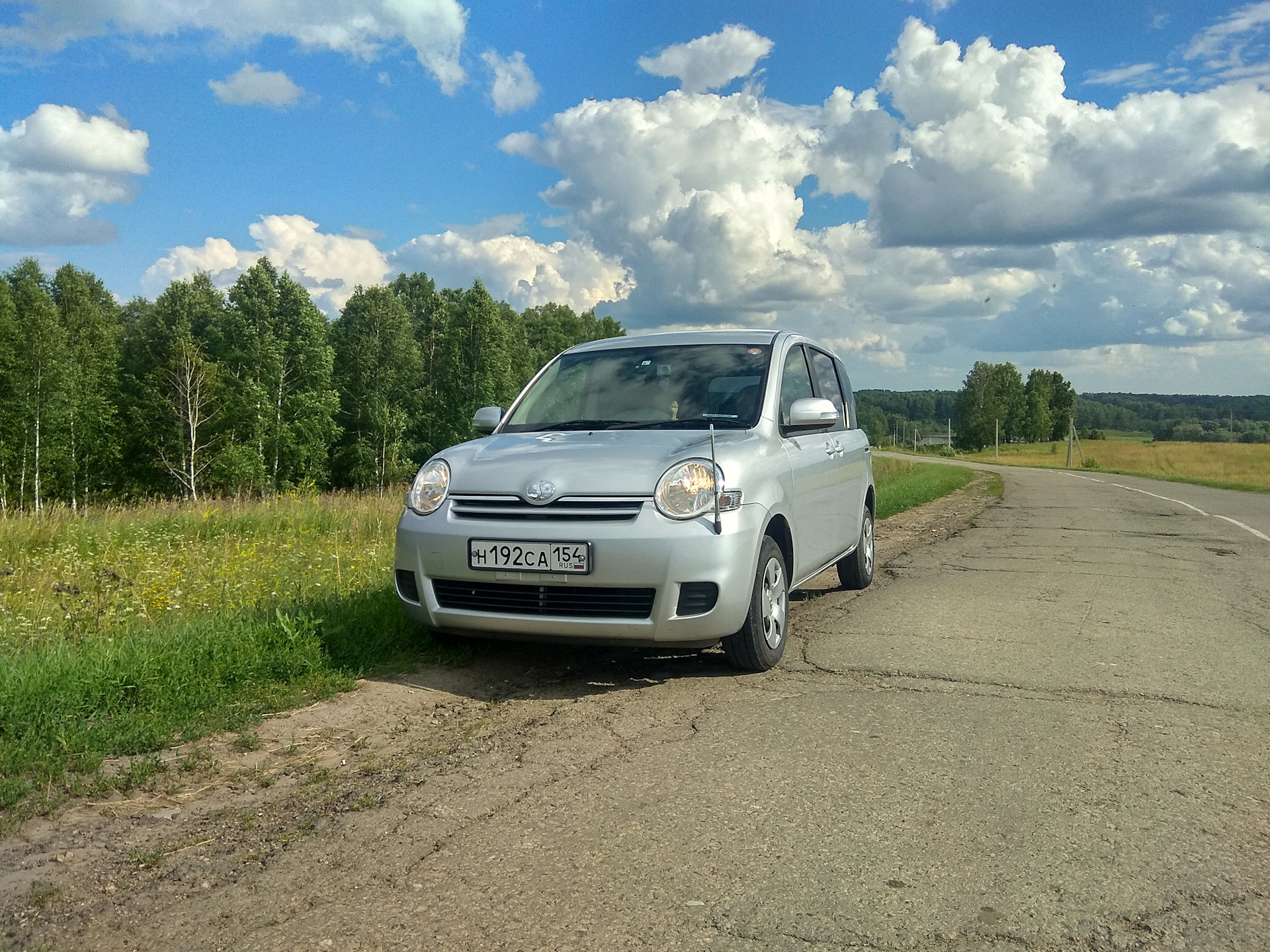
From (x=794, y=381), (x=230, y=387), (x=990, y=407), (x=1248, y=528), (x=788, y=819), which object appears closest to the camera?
(x=788, y=819)

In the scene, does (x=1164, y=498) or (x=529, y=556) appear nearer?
(x=529, y=556)

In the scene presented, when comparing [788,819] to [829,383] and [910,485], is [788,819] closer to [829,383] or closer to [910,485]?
[829,383]

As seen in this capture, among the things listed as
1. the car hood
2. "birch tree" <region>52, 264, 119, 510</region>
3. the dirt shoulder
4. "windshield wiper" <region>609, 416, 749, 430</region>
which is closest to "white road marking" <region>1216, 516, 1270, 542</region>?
"windshield wiper" <region>609, 416, 749, 430</region>

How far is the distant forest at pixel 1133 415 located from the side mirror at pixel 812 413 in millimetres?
90922

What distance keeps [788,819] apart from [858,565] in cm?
496

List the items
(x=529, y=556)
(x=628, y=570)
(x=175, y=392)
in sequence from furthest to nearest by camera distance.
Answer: (x=175, y=392) < (x=529, y=556) < (x=628, y=570)

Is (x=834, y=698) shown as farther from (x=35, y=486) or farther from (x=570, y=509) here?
(x=35, y=486)

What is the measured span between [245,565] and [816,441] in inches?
185

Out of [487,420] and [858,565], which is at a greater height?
[487,420]

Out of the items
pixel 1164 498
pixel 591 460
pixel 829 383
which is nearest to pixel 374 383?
pixel 1164 498

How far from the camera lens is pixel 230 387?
4628 cm

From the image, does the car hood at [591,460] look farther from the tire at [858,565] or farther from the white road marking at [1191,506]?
the white road marking at [1191,506]

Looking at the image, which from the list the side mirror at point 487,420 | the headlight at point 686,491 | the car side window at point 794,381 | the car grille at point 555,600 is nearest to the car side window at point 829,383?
the car side window at point 794,381

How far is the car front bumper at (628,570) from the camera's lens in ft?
14.7
